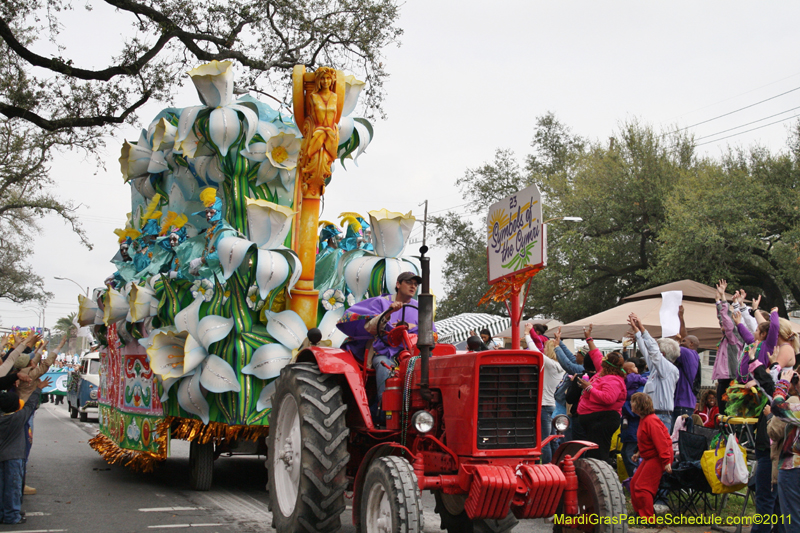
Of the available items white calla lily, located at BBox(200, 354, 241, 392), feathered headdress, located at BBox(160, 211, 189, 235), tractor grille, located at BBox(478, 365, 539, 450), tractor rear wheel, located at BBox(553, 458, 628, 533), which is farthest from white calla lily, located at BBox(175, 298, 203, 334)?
tractor rear wheel, located at BBox(553, 458, 628, 533)

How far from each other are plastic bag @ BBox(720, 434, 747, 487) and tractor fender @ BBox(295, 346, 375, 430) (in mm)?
3202

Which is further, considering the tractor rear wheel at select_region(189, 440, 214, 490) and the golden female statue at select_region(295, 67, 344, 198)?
the tractor rear wheel at select_region(189, 440, 214, 490)

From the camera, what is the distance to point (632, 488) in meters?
6.76

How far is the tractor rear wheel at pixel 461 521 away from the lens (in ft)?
18.2

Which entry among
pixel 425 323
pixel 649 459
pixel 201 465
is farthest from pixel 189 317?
pixel 649 459

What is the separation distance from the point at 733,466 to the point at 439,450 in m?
2.97

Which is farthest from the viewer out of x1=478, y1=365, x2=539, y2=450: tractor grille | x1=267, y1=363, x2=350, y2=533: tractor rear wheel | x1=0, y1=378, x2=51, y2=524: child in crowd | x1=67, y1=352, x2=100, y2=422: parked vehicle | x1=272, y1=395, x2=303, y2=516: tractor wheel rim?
x1=67, y1=352, x2=100, y2=422: parked vehicle

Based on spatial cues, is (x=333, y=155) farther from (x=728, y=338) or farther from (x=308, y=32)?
(x=308, y=32)

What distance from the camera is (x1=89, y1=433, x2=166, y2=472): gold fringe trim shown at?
28.6 feet

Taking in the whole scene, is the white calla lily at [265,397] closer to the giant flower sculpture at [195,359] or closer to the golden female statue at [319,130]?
the giant flower sculpture at [195,359]

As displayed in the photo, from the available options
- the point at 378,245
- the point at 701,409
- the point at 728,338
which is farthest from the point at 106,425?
the point at 701,409

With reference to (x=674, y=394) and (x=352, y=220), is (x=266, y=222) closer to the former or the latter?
(x=352, y=220)

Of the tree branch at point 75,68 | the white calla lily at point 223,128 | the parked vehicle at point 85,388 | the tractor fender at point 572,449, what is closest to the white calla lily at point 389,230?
the white calla lily at point 223,128

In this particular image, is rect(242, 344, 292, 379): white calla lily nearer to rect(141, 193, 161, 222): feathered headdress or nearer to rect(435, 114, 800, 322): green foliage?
rect(141, 193, 161, 222): feathered headdress
